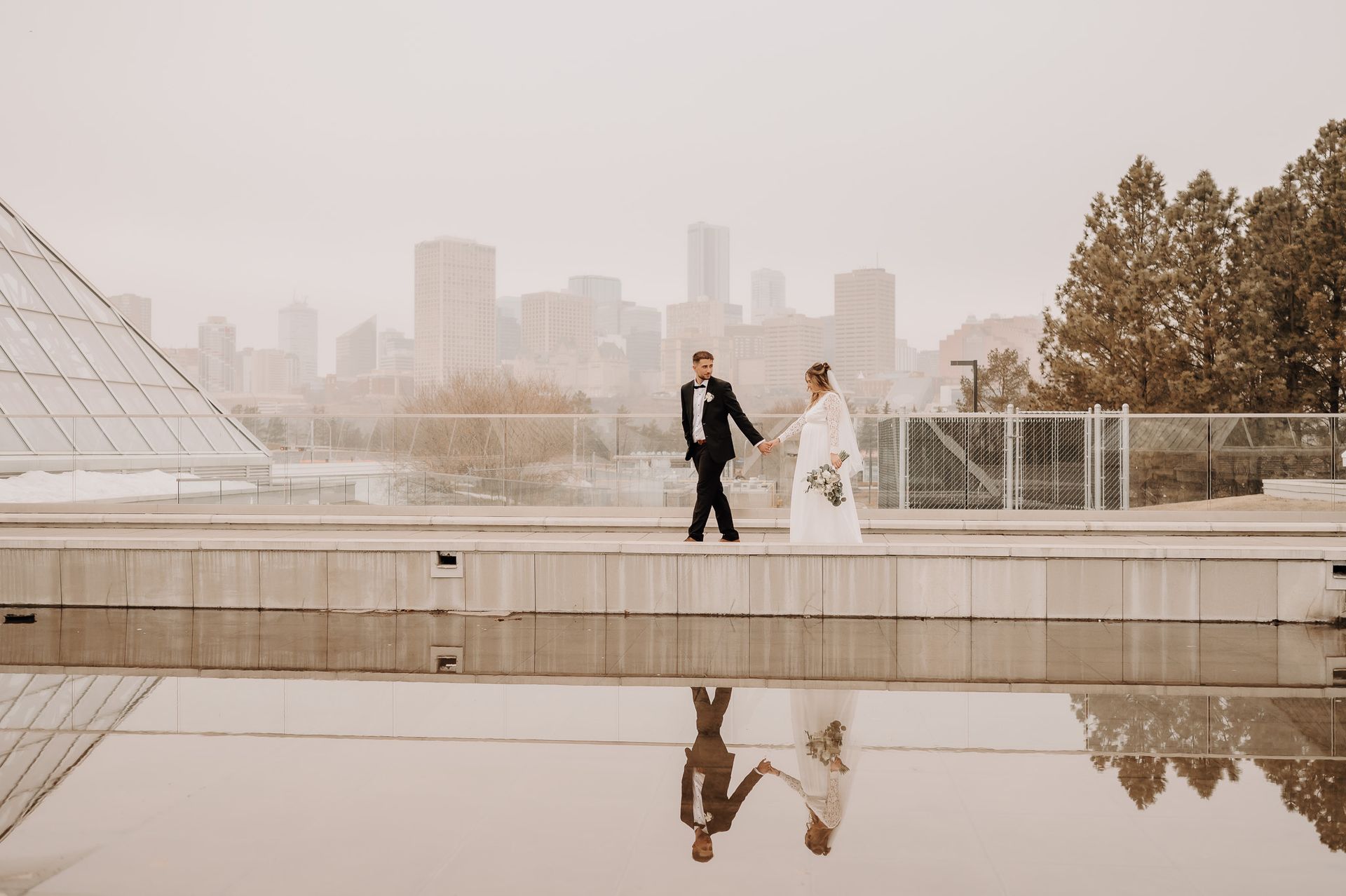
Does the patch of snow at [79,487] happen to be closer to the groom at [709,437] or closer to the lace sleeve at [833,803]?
the groom at [709,437]

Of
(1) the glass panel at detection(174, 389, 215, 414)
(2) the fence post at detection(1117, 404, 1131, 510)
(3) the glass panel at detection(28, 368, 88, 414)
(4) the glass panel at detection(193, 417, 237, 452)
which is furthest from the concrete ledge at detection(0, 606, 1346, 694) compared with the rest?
(1) the glass panel at detection(174, 389, 215, 414)

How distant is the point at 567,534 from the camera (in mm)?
13305

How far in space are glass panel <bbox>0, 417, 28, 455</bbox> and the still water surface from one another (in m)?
18.0

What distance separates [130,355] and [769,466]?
76.8 ft

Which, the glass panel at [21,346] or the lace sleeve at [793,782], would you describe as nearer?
the lace sleeve at [793,782]

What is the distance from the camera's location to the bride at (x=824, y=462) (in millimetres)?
10664

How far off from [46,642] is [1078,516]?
1400cm

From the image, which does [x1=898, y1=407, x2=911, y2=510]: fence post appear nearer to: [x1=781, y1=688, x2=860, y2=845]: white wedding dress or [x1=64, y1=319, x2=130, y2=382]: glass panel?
[x1=781, y1=688, x2=860, y2=845]: white wedding dress

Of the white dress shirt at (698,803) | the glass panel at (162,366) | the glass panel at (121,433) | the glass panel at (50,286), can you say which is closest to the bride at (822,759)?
the white dress shirt at (698,803)

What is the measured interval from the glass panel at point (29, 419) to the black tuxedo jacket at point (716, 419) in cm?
1759

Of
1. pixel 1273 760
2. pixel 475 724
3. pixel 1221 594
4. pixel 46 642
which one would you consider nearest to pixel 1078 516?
pixel 1221 594

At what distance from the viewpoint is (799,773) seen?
512cm

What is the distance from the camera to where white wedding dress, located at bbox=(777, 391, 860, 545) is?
1066 centimetres

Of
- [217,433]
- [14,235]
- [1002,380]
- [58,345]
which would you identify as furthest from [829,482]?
[1002,380]
